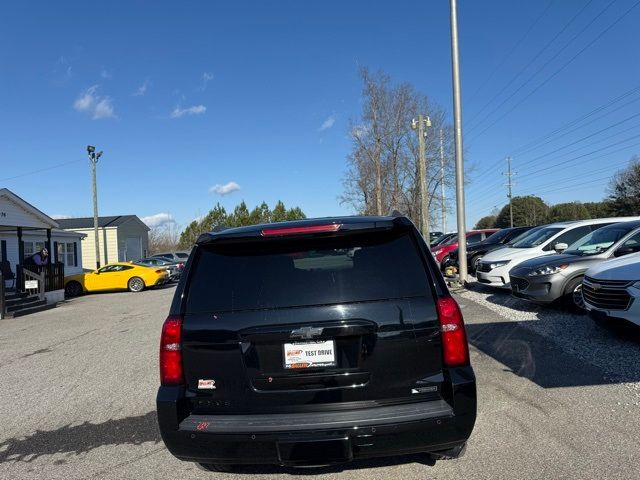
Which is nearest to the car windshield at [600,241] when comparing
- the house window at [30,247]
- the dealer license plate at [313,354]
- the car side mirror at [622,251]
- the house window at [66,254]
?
the car side mirror at [622,251]

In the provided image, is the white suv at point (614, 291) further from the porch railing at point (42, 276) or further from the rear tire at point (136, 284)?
the rear tire at point (136, 284)

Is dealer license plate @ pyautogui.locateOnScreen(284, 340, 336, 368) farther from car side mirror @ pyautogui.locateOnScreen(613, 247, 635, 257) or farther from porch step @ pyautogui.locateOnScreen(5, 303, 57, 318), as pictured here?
porch step @ pyautogui.locateOnScreen(5, 303, 57, 318)

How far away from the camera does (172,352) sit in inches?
113

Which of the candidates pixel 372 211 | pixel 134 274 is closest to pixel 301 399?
pixel 134 274

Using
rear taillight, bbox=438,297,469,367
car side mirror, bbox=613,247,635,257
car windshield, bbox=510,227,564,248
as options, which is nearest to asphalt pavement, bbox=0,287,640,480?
rear taillight, bbox=438,297,469,367

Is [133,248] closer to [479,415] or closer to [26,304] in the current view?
[26,304]

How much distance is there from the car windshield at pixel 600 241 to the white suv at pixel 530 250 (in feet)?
5.27

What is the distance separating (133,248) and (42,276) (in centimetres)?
2861

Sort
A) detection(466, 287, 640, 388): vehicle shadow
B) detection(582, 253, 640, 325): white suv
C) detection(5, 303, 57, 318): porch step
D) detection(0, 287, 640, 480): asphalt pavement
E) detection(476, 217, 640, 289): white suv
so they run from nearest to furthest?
detection(0, 287, 640, 480): asphalt pavement, detection(466, 287, 640, 388): vehicle shadow, detection(582, 253, 640, 325): white suv, detection(476, 217, 640, 289): white suv, detection(5, 303, 57, 318): porch step

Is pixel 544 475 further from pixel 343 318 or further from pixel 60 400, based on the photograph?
pixel 60 400

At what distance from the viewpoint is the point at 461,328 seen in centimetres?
280

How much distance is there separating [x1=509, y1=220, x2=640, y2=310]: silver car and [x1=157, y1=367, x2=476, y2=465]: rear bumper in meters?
6.18

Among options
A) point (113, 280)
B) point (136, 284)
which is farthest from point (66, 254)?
point (136, 284)

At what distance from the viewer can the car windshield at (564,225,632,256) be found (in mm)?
8578
